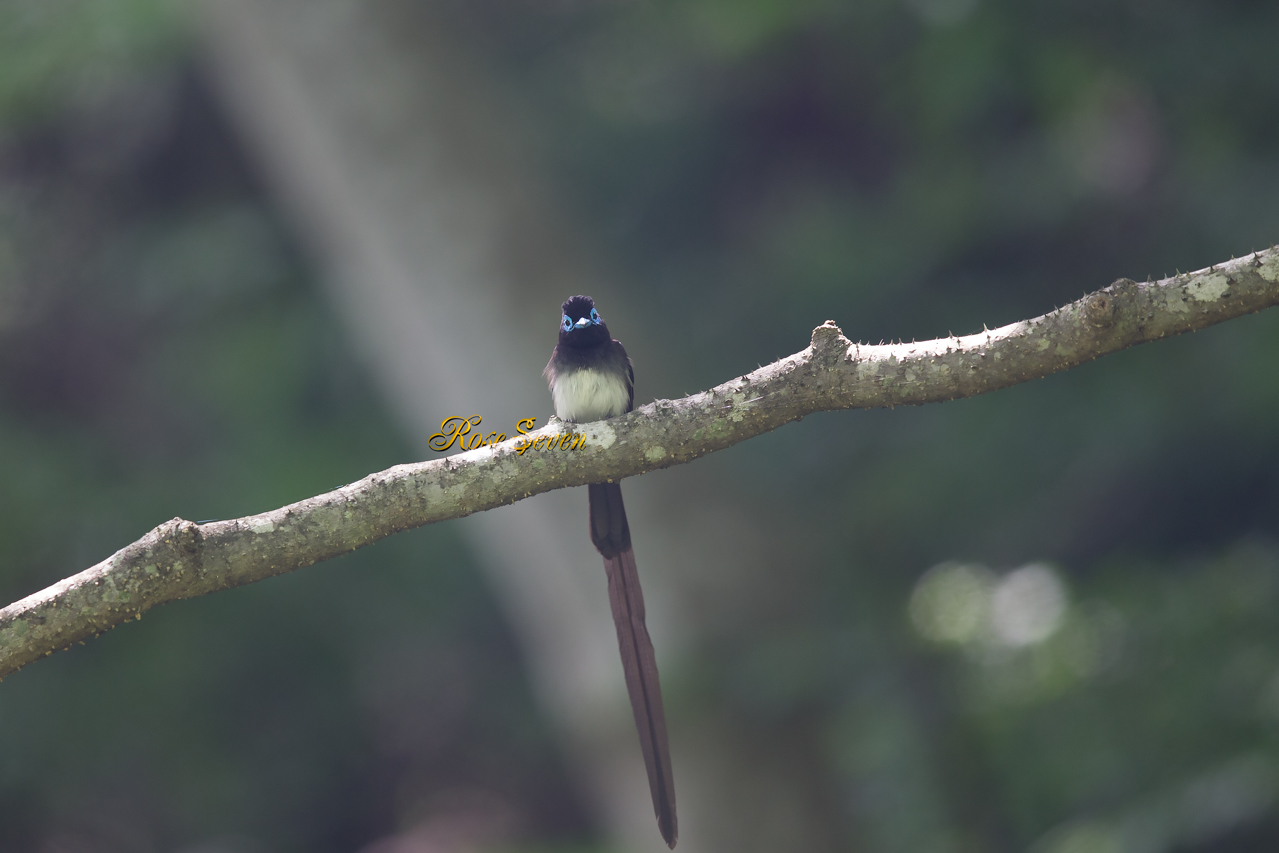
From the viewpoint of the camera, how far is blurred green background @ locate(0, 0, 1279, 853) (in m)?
4.47

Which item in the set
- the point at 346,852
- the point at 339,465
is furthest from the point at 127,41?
the point at 346,852

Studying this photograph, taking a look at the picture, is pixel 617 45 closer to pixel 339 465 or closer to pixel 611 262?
pixel 611 262

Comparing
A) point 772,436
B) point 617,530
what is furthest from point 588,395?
point 772,436

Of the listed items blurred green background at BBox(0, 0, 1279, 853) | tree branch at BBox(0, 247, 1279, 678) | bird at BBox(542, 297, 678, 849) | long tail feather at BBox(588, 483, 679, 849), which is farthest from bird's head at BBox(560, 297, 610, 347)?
blurred green background at BBox(0, 0, 1279, 853)

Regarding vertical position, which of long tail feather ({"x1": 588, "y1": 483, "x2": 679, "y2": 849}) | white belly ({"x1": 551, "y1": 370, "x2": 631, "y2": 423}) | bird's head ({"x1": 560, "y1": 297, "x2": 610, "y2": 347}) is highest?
bird's head ({"x1": 560, "y1": 297, "x2": 610, "y2": 347})

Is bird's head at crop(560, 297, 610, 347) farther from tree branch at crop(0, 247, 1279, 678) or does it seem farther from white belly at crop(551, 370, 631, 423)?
tree branch at crop(0, 247, 1279, 678)

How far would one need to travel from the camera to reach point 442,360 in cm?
516

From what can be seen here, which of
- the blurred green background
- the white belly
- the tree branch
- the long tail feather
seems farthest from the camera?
the blurred green background

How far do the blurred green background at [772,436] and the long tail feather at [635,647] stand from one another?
8.00 feet

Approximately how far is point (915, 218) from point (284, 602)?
477 cm

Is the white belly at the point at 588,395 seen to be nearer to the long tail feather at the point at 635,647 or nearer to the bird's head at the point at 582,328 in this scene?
the bird's head at the point at 582,328

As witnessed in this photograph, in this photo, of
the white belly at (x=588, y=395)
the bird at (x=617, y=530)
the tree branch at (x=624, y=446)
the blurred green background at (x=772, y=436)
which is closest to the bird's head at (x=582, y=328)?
the bird at (x=617, y=530)

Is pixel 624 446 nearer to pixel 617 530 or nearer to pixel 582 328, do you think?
pixel 617 530

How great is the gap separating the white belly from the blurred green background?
84.1 inches
